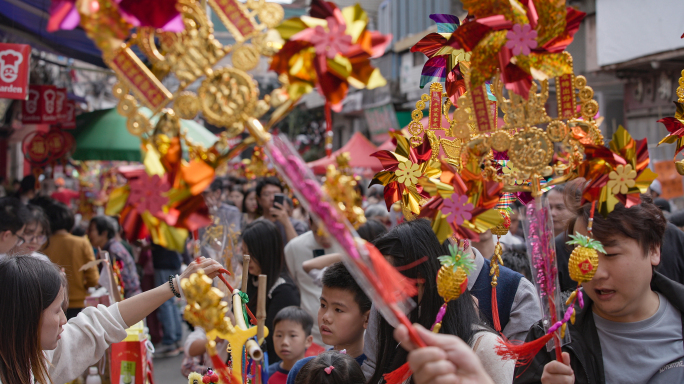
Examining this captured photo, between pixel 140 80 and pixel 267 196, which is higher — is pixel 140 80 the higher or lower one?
the higher one

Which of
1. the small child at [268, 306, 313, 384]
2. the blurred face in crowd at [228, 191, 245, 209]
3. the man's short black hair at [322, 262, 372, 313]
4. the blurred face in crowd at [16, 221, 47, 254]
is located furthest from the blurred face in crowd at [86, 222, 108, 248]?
the man's short black hair at [322, 262, 372, 313]

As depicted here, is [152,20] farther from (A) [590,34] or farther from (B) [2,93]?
(A) [590,34]

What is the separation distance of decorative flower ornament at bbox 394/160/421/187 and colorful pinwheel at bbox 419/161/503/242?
43 cm

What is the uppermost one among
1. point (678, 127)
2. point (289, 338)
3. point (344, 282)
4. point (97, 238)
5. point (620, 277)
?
point (678, 127)

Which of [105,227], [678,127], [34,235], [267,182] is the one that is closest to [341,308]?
[678,127]

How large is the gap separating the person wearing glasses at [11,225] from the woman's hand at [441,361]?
3.48 m

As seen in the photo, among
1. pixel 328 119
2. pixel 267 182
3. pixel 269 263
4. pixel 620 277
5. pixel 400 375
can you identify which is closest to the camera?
pixel 328 119

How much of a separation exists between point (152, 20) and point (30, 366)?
129cm

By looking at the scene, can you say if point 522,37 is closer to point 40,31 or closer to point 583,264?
point 583,264

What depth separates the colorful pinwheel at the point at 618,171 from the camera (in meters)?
1.29

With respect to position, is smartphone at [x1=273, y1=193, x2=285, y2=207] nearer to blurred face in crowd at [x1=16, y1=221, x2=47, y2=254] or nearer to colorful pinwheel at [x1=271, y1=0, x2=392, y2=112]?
blurred face in crowd at [x1=16, y1=221, x2=47, y2=254]

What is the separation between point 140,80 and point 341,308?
132 cm

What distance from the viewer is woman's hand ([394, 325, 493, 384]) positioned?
1079 mm

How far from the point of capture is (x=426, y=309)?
168cm
